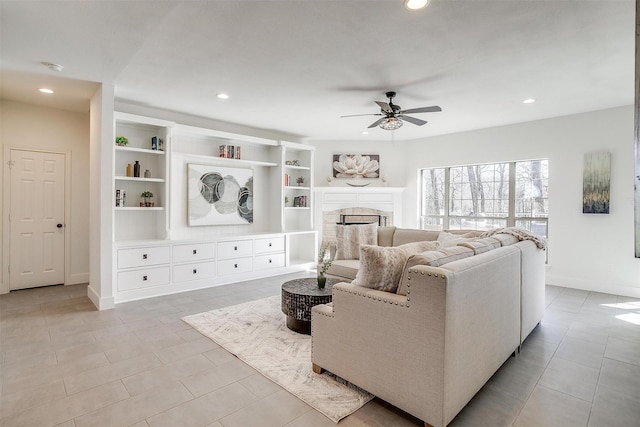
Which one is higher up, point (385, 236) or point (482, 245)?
point (482, 245)

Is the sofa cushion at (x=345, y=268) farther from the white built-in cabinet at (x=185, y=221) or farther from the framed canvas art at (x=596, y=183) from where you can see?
the framed canvas art at (x=596, y=183)

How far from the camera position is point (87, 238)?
5273 mm

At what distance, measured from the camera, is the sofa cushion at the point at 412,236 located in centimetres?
438

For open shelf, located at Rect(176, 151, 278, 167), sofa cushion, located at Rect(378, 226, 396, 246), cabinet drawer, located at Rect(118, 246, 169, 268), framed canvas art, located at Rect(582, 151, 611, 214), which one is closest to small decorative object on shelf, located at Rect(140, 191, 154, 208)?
cabinet drawer, located at Rect(118, 246, 169, 268)

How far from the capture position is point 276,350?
2.81 m

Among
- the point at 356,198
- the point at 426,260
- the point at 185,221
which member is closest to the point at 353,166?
the point at 356,198

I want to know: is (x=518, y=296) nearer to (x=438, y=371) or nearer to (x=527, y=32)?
(x=438, y=371)

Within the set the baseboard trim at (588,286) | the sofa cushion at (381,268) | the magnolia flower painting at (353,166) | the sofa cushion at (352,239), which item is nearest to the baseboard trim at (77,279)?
the sofa cushion at (352,239)

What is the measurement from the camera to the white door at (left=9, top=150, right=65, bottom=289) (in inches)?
184

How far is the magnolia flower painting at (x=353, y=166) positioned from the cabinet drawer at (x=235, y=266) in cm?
280

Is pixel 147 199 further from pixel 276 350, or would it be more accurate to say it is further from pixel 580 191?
pixel 580 191

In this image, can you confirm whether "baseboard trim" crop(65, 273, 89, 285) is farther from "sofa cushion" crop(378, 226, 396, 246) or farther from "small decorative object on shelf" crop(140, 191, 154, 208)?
"sofa cushion" crop(378, 226, 396, 246)

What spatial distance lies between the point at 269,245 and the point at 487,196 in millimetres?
4184

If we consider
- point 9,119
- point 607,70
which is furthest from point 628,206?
point 9,119
